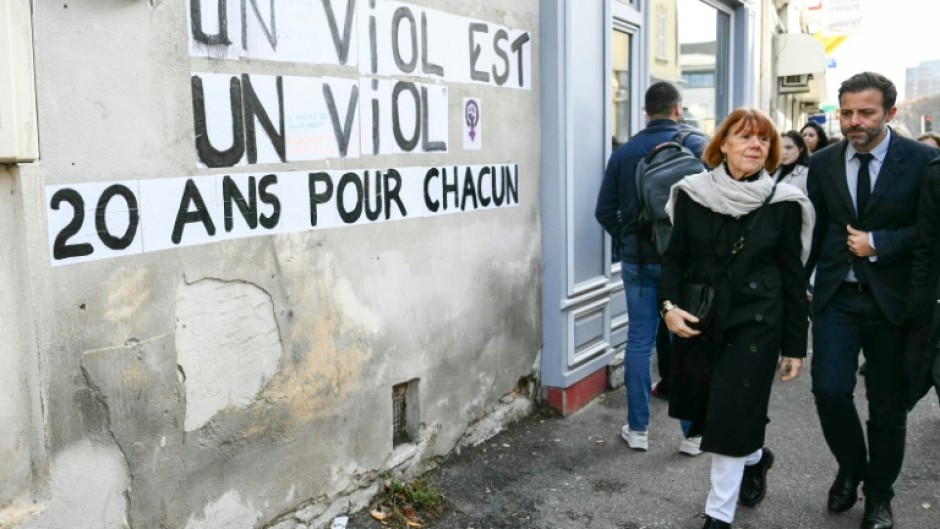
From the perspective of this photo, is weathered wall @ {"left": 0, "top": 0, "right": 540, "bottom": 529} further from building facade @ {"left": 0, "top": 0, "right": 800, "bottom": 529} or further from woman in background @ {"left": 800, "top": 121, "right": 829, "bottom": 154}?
woman in background @ {"left": 800, "top": 121, "right": 829, "bottom": 154}

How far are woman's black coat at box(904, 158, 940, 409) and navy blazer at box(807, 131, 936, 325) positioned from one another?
2.4 inches

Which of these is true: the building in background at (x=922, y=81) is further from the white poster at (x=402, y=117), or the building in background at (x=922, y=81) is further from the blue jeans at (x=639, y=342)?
the white poster at (x=402, y=117)

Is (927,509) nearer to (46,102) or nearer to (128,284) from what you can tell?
(128,284)

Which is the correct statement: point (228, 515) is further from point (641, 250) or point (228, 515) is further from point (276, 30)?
point (641, 250)

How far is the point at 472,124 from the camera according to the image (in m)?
4.71

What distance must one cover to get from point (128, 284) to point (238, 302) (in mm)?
495

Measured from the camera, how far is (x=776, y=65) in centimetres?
1488

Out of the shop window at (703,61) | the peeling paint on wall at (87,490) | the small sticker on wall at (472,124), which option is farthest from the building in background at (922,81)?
the peeling paint on wall at (87,490)

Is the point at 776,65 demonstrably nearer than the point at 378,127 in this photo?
No

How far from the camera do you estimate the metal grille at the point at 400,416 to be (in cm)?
436

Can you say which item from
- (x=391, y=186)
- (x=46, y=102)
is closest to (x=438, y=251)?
(x=391, y=186)

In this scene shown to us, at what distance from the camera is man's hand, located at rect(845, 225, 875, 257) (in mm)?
3811

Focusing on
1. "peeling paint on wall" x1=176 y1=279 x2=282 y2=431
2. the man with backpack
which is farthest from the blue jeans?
"peeling paint on wall" x1=176 y1=279 x2=282 y2=431

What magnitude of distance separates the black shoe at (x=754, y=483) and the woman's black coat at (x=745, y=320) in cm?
62
